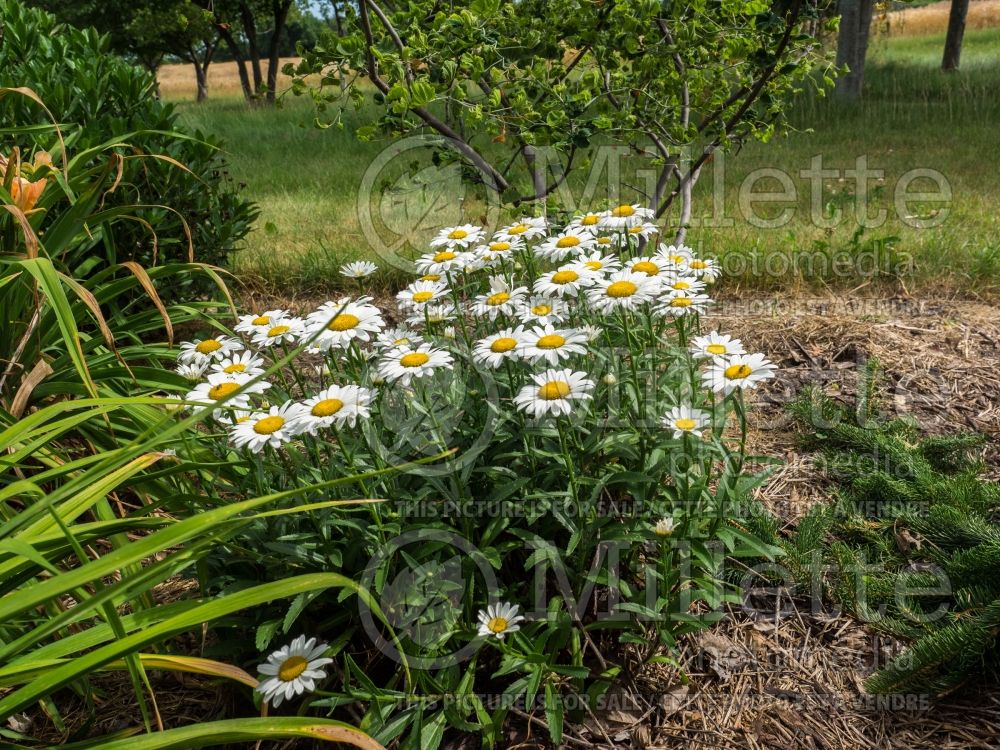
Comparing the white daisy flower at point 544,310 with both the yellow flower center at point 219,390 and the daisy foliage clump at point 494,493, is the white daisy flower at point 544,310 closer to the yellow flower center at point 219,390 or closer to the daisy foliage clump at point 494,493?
the daisy foliage clump at point 494,493

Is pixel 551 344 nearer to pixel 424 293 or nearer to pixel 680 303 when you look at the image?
pixel 680 303

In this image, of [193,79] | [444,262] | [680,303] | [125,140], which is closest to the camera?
[680,303]

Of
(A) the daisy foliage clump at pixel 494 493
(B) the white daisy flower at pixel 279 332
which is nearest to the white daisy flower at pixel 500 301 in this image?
(A) the daisy foliage clump at pixel 494 493

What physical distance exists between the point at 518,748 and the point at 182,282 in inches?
111

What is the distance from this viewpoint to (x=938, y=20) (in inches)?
914

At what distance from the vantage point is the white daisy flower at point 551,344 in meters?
1.71

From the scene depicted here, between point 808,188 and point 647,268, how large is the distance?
460cm

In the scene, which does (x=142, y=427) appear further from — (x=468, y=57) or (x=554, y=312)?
(x=468, y=57)

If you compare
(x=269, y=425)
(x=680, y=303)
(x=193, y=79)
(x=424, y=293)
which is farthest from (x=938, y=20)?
(x=193, y=79)

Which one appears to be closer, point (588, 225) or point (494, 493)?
point (494, 493)

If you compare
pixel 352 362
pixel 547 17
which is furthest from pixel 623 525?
pixel 547 17

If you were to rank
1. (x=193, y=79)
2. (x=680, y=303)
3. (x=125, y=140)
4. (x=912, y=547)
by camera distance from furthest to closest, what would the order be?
(x=193, y=79) → (x=125, y=140) → (x=912, y=547) → (x=680, y=303)

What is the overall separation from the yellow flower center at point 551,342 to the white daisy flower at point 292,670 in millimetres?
778

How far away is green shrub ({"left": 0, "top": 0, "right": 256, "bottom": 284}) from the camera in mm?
3354
